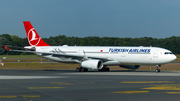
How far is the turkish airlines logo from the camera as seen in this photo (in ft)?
156

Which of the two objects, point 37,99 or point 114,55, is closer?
point 37,99

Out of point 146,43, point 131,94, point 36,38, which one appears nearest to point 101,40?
point 146,43

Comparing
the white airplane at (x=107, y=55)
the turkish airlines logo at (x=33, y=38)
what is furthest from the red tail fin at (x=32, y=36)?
the white airplane at (x=107, y=55)

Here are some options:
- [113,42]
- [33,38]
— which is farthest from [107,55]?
[113,42]

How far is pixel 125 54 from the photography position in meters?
40.2

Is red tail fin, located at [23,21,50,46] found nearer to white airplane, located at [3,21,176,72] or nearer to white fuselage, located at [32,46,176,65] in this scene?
white airplane, located at [3,21,176,72]

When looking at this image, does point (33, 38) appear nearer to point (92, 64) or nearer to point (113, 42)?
point (92, 64)

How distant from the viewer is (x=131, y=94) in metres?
16.8

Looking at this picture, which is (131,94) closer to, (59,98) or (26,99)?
(59,98)

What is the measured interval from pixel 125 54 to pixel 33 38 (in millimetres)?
16093

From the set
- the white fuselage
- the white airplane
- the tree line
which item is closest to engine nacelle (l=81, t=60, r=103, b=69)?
the white airplane

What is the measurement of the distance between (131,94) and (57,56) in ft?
86.0

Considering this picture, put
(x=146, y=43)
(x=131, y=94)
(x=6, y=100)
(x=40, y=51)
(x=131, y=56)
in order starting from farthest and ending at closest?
(x=146, y=43) → (x=40, y=51) → (x=131, y=56) → (x=131, y=94) → (x=6, y=100)

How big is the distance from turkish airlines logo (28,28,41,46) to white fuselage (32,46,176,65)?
163 inches
